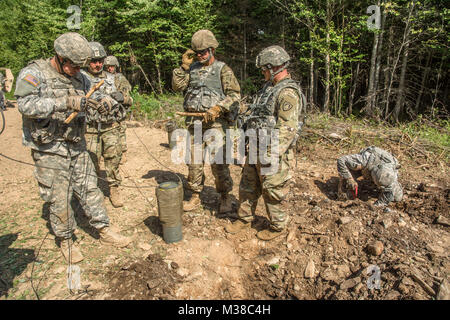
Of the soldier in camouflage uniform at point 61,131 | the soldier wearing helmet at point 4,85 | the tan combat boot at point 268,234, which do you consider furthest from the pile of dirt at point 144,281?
the soldier wearing helmet at point 4,85

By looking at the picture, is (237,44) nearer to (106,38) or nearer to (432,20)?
(106,38)

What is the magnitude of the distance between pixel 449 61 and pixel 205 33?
13.1 meters

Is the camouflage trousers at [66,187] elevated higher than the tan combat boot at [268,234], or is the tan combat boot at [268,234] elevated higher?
the camouflage trousers at [66,187]

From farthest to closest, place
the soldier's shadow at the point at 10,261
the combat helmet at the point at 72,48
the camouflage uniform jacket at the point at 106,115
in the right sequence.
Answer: the camouflage uniform jacket at the point at 106,115 < the soldier's shadow at the point at 10,261 < the combat helmet at the point at 72,48

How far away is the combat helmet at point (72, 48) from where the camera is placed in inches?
111

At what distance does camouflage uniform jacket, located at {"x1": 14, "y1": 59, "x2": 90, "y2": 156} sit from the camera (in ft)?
8.93

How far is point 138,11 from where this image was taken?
13383 millimetres

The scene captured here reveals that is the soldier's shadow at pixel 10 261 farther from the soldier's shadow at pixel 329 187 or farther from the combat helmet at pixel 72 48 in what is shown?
the soldier's shadow at pixel 329 187

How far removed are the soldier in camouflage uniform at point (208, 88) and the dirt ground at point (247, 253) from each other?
3.77 feet

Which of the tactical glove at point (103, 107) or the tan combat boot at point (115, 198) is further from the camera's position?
the tan combat boot at point (115, 198)

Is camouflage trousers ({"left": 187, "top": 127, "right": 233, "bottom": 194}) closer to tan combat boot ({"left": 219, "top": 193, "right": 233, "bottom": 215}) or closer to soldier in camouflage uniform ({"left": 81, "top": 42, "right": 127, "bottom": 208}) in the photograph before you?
tan combat boot ({"left": 219, "top": 193, "right": 233, "bottom": 215})

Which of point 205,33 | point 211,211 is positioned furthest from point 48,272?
point 205,33

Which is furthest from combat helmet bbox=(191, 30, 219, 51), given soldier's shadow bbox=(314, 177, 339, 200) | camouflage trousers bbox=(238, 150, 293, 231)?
soldier's shadow bbox=(314, 177, 339, 200)

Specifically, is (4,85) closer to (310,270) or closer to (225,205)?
(225,205)
